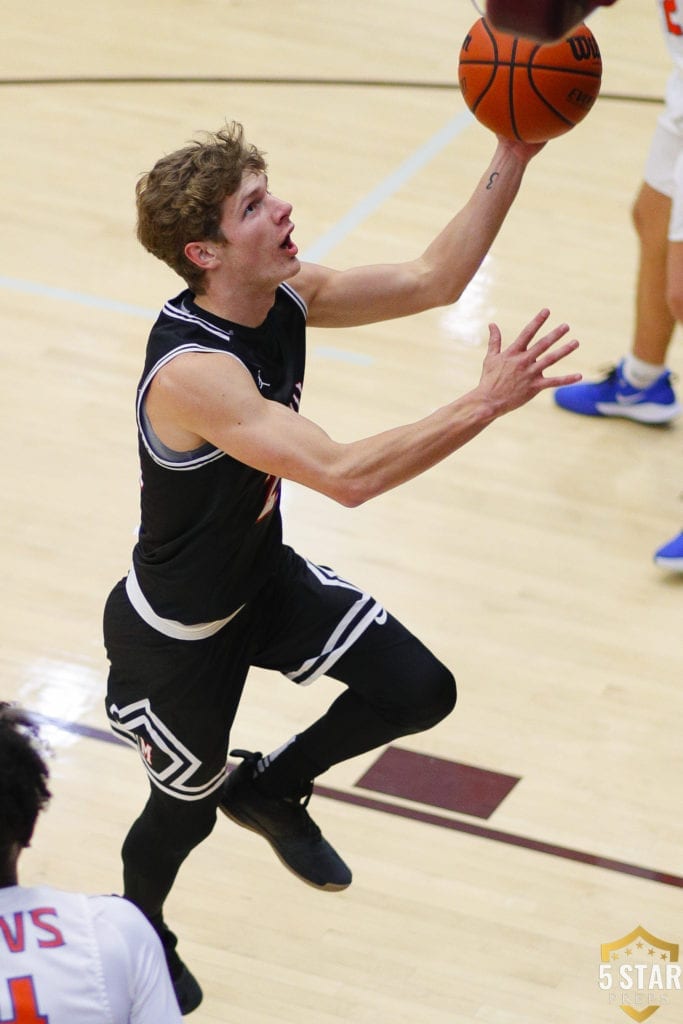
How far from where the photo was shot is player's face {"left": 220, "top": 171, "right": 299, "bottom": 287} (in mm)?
3322

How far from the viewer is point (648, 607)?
17.3 feet

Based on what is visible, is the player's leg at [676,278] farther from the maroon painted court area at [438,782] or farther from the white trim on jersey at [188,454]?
the white trim on jersey at [188,454]

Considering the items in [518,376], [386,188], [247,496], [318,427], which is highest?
[518,376]

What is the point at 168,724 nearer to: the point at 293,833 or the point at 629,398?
the point at 293,833

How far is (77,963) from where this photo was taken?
2209 mm

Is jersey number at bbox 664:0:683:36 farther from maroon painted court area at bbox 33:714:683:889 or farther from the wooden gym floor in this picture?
maroon painted court area at bbox 33:714:683:889

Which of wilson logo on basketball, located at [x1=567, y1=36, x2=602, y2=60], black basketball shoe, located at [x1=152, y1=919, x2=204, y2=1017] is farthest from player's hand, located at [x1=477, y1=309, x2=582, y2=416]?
black basketball shoe, located at [x1=152, y1=919, x2=204, y2=1017]

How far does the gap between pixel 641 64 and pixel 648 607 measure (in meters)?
5.55

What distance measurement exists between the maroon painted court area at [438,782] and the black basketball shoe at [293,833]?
1.74 ft

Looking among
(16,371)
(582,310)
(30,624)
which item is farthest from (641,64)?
(30,624)

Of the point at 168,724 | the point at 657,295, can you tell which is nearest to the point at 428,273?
the point at 168,724

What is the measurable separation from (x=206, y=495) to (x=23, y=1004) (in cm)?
138

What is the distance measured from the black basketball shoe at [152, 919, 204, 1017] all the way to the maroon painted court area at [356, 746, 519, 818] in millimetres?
873

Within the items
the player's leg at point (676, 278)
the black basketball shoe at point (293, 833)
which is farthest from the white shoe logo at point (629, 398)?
the black basketball shoe at point (293, 833)
